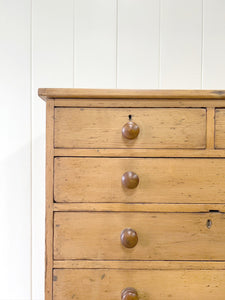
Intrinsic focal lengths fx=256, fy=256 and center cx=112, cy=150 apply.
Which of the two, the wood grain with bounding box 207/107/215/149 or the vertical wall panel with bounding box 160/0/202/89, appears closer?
the wood grain with bounding box 207/107/215/149

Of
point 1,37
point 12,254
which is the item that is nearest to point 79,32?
point 1,37

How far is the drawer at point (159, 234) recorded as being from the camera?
730 millimetres

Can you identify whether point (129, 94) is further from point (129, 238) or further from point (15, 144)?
point (15, 144)

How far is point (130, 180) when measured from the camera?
2.33ft

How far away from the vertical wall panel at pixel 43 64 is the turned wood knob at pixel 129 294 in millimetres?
555

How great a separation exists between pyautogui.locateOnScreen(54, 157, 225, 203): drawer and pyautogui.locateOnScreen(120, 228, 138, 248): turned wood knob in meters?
0.09

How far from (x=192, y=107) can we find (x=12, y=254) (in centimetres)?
99

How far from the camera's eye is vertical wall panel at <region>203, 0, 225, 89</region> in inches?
46.0

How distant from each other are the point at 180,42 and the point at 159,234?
2.85ft

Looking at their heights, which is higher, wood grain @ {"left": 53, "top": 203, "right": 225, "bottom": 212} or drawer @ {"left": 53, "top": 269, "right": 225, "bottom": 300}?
wood grain @ {"left": 53, "top": 203, "right": 225, "bottom": 212}

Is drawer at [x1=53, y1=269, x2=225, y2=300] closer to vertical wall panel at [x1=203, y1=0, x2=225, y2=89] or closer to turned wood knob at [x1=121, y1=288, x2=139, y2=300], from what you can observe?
turned wood knob at [x1=121, y1=288, x2=139, y2=300]

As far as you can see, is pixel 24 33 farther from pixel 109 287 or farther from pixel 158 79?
pixel 109 287

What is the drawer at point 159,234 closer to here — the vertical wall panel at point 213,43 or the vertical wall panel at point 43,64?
the vertical wall panel at point 43,64

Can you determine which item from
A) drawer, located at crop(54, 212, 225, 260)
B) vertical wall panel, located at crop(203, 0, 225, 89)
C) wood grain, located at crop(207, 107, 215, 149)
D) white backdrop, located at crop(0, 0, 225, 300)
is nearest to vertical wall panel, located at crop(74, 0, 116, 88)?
white backdrop, located at crop(0, 0, 225, 300)
